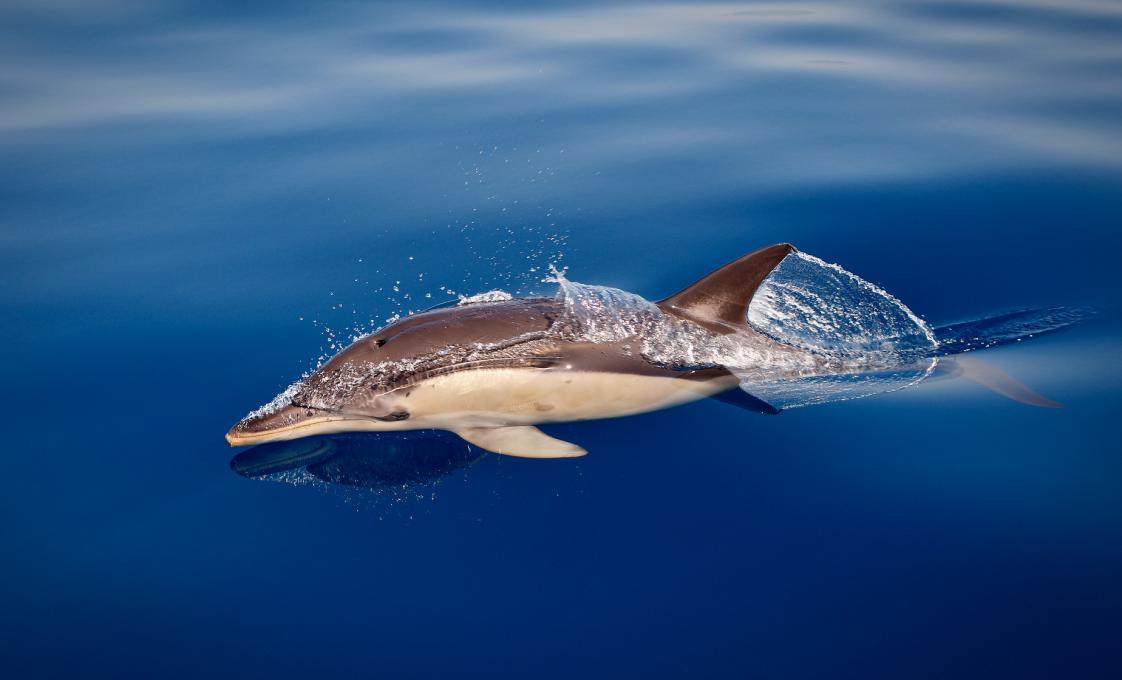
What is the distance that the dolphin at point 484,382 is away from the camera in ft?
17.7

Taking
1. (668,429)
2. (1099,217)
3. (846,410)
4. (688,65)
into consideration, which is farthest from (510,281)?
(688,65)

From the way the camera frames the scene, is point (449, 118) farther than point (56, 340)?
Yes

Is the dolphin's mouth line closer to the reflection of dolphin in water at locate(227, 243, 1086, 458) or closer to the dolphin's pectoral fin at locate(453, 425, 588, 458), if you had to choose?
the reflection of dolphin in water at locate(227, 243, 1086, 458)

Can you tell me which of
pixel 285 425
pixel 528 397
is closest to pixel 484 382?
pixel 528 397

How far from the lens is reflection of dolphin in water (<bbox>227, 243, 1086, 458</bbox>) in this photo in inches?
213

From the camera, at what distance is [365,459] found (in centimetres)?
527

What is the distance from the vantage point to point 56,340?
20.8 feet

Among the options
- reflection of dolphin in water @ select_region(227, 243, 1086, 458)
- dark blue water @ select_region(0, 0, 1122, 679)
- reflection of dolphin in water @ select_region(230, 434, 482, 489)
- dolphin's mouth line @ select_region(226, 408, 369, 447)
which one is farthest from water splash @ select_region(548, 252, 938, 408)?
dolphin's mouth line @ select_region(226, 408, 369, 447)

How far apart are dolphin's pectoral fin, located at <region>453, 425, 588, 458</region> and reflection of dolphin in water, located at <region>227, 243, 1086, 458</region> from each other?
0.04 feet

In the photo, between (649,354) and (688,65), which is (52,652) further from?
(688,65)

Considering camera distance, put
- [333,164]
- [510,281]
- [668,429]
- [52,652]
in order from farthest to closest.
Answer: [333,164] < [510,281] < [668,429] < [52,652]

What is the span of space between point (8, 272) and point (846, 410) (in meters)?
6.54

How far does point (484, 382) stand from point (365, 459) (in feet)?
2.76

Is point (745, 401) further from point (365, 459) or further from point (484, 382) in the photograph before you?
point (365, 459)
